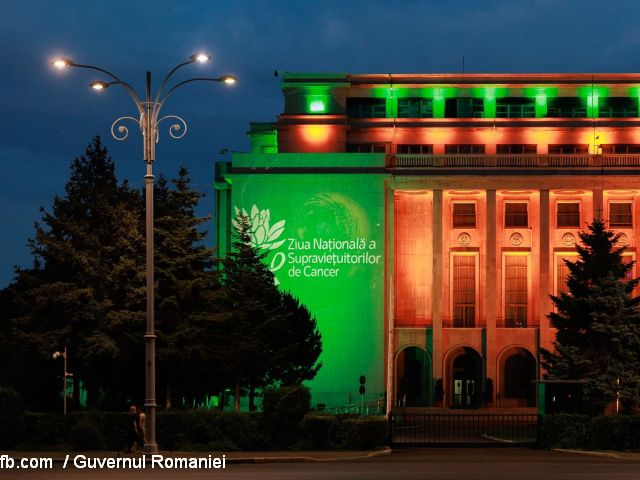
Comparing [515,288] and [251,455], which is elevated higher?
[515,288]

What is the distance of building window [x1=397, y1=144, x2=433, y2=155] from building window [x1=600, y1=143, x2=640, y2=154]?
13833 mm

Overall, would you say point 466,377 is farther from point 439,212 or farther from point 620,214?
point 620,214

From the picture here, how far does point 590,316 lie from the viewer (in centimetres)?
4975

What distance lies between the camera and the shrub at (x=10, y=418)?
35.8 metres

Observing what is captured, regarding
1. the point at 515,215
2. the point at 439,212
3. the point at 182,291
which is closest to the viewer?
the point at 182,291

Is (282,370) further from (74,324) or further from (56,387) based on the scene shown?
(74,324)

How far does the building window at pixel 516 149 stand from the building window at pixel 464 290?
33.2 feet

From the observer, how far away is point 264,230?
85.1m

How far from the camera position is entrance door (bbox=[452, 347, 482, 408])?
292 feet

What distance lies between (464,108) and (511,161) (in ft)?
27.9

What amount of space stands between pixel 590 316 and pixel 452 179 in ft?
127

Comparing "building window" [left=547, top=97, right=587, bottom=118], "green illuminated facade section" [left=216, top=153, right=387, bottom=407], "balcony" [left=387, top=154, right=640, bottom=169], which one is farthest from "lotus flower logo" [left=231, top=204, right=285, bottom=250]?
"building window" [left=547, top=97, right=587, bottom=118]

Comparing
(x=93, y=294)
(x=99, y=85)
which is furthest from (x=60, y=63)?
(x=93, y=294)

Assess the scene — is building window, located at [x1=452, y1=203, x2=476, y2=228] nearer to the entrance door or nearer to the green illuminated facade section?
the green illuminated facade section
